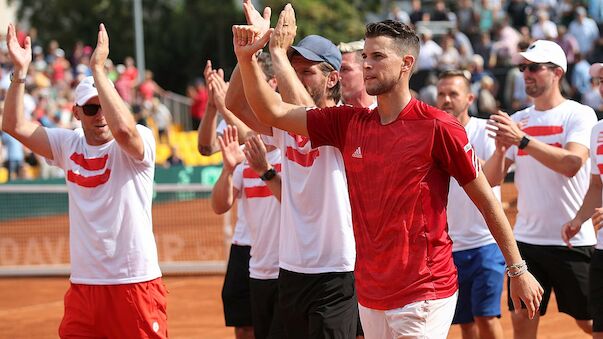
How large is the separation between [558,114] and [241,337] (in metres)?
3.15

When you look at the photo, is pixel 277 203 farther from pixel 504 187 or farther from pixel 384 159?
pixel 504 187

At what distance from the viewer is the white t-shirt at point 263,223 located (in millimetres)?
7559

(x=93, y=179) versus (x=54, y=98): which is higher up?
(x=54, y=98)

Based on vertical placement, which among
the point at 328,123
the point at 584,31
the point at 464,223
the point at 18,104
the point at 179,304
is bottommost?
the point at 179,304

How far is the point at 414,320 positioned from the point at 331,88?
6.20ft

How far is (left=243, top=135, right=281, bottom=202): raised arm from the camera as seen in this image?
6922 millimetres

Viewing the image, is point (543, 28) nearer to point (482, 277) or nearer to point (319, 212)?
point (482, 277)

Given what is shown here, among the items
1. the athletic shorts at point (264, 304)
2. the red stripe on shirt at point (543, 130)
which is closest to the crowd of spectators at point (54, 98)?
the red stripe on shirt at point (543, 130)

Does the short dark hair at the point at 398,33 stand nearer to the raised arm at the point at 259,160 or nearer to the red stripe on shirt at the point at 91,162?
the raised arm at the point at 259,160

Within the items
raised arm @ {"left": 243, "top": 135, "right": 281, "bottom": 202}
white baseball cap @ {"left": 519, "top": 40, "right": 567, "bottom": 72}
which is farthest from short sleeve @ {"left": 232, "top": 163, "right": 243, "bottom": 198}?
white baseball cap @ {"left": 519, "top": 40, "right": 567, "bottom": 72}

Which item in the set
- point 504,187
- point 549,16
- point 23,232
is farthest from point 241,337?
point 549,16

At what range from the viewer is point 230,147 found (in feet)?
24.8

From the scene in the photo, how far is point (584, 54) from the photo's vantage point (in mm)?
24641

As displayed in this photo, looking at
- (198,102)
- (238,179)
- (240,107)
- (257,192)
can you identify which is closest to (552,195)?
(257,192)
